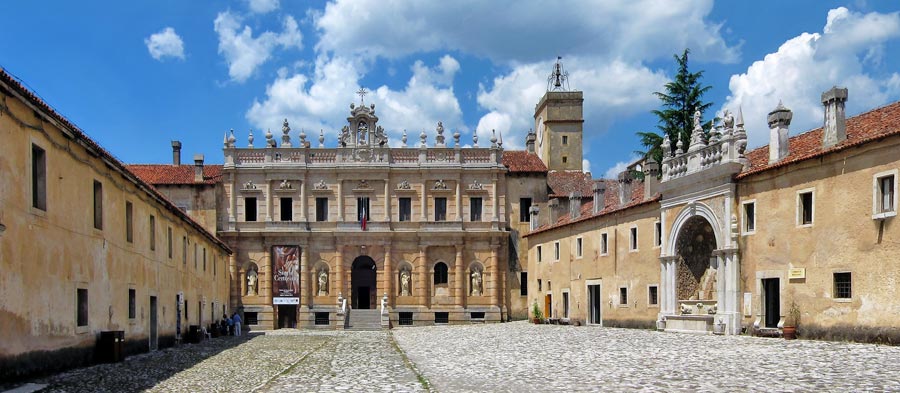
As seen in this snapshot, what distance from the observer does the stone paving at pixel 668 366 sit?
1412cm

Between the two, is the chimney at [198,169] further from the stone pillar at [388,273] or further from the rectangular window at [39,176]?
the rectangular window at [39,176]

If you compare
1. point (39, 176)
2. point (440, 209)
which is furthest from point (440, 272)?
point (39, 176)

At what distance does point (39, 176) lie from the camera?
58.0 ft

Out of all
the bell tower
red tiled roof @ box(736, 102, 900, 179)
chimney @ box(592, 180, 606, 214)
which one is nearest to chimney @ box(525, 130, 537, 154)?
the bell tower

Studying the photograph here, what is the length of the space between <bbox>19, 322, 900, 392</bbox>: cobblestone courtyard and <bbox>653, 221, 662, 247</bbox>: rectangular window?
8.73 metres

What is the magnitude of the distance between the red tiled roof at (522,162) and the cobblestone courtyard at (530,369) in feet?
107

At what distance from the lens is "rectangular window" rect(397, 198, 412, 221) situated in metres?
57.2

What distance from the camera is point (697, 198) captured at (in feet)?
102

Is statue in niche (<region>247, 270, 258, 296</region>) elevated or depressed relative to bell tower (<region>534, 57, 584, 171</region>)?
depressed

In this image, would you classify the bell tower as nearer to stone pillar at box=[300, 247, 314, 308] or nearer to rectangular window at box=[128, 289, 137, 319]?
stone pillar at box=[300, 247, 314, 308]

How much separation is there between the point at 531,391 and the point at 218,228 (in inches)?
1800

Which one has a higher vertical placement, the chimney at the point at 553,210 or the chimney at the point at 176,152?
the chimney at the point at 176,152

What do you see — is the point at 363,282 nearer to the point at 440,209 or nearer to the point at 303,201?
the point at 303,201

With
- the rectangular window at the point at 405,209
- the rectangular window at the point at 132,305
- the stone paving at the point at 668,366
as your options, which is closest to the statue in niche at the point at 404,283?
the rectangular window at the point at 405,209
